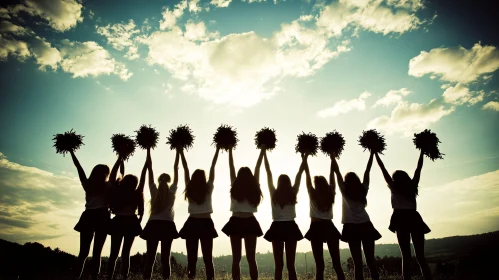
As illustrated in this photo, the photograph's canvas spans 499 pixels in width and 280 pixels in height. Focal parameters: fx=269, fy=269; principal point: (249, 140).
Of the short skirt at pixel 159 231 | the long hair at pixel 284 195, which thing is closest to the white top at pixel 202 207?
the short skirt at pixel 159 231

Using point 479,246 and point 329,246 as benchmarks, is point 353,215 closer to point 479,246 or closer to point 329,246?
point 329,246

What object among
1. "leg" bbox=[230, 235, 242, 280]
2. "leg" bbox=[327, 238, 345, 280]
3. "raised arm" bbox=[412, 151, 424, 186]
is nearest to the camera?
"leg" bbox=[230, 235, 242, 280]

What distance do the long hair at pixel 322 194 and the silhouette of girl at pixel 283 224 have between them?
1.75ft

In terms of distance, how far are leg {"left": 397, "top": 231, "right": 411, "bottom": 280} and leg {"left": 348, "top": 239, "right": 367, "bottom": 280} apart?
103 cm

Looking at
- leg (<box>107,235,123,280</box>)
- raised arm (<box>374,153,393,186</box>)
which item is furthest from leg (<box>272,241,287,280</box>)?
leg (<box>107,235,123,280</box>)

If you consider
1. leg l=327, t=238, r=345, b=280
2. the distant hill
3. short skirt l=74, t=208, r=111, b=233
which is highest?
short skirt l=74, t=208, r=111, b=233

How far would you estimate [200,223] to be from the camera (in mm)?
6664

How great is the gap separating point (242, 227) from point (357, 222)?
3067 millimetres

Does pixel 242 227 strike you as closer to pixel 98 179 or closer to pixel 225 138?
pixel 225 138

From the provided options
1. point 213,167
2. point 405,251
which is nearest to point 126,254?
point 213,167

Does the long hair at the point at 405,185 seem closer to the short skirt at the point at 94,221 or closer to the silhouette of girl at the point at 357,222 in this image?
the silhouette of girl at the point at 357,222

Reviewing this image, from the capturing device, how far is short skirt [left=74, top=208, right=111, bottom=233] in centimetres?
675

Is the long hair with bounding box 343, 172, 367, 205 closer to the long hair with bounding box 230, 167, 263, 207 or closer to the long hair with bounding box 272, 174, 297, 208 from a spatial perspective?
the long hair with bounding box 272, 174, 297, 208

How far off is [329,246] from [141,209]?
16.7 ft
